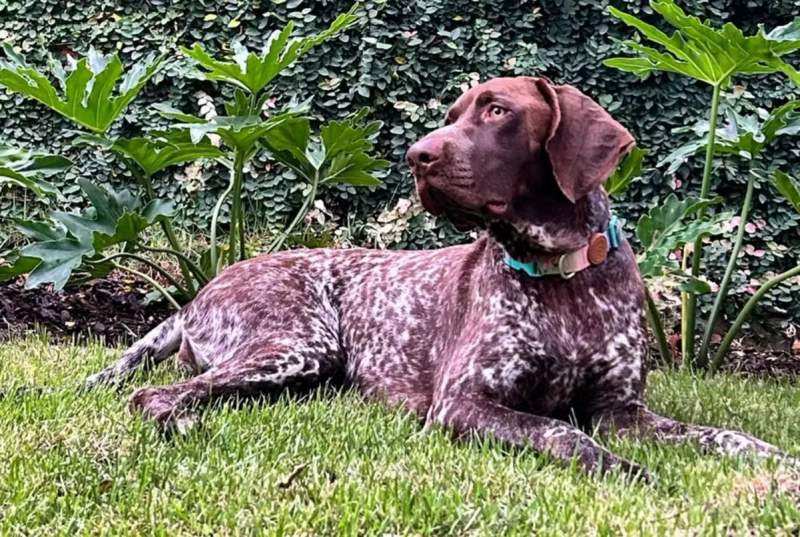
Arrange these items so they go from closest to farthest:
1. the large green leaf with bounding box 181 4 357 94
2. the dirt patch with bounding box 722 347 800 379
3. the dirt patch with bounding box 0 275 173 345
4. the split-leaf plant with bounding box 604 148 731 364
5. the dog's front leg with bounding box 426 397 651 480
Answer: the dog's front leg with bounding box 426 397 651 480 < the split-leaf plant with bounding box 604 148 731 364 < the large green leaf with bounding box 181 4 357 94 < the dirt patch with bounding box 722 347 800 379 < the dirt patch with bounding box 0 275 173 345

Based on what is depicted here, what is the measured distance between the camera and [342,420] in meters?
2.75

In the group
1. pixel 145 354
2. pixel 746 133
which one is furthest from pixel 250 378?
pixel 746 133

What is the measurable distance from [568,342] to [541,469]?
633mm

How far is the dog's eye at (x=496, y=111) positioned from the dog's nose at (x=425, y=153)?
24 cm

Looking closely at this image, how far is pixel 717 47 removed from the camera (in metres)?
3.62

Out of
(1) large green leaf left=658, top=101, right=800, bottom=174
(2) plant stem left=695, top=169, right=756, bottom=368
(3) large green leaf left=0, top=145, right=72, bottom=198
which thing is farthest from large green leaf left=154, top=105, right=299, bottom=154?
(2) plant stem left=695, top=169, right=756, bottom=368

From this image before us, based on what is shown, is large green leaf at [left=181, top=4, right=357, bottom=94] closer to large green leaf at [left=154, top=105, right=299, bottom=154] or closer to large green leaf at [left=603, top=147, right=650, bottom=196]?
large green leaf at [left=154, top=105, right=299, bottom=154]

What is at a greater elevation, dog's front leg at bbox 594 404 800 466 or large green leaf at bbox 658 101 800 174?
large green leaf at bbox 658 101 800 174

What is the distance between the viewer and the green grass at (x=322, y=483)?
1727 millimetres

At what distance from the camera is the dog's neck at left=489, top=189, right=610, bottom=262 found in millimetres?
2828

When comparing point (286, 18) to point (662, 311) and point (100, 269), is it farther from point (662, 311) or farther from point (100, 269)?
point (662, 311)

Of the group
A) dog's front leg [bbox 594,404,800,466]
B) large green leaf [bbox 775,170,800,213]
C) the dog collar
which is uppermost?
large green leaf [bbox 775,170,800,213]

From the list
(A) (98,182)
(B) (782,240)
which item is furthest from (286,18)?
(B) (782,240)

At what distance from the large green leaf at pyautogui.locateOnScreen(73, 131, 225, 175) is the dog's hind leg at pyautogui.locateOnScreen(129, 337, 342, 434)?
1173mm
